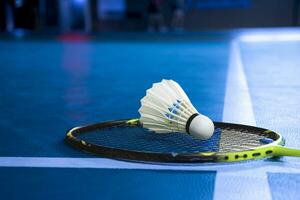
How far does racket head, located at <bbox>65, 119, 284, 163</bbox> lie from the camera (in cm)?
Result: 164

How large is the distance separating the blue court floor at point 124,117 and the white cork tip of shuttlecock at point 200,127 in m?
0.15

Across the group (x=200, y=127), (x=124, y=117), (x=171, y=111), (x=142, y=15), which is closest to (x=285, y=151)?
(x=200, y=127)

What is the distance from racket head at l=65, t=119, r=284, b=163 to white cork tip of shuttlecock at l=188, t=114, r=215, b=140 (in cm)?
5

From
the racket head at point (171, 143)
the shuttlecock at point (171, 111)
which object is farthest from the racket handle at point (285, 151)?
the shuttlecock at point (171, 111)

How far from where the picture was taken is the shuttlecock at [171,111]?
186cm

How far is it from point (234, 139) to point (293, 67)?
3867 mm

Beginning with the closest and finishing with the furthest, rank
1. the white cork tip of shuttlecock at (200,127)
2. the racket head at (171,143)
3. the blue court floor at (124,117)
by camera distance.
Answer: the blue court floor at (124,117) → the racket head at (171,143) → the white cork tip of shuttlecock at (200,127)

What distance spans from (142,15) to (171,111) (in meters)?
21.2

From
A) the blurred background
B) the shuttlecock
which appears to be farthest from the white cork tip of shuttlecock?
the blurred background

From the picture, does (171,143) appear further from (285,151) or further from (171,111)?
(285,151)

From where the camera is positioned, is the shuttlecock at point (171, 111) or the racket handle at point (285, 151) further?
the shuttlecock at point (171, 111)

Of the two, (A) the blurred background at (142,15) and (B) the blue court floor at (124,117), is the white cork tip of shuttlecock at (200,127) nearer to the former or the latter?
(B) the blue court floor at (124,117)

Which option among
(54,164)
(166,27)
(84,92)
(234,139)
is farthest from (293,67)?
(166,27)

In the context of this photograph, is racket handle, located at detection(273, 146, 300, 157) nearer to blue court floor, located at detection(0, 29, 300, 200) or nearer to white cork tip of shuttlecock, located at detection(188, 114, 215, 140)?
blue court floor, located at detection(0, 29, 300, 200)
